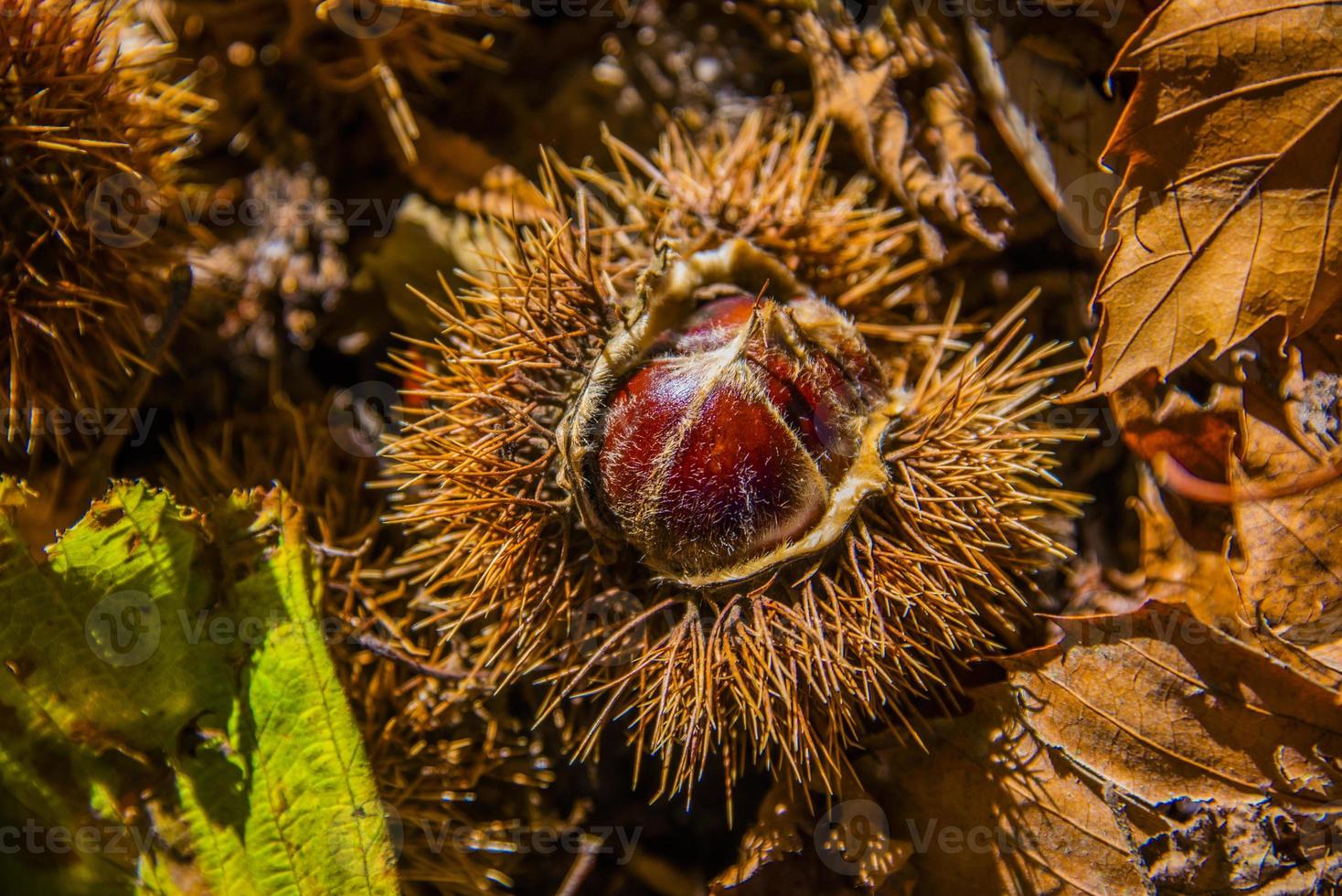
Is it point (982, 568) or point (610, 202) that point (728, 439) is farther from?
point (610, 202)

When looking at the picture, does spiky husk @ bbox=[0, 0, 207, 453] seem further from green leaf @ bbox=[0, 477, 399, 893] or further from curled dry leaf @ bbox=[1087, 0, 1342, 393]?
curled dry leaf @ bbox=[1087, 0, 1342, 393]

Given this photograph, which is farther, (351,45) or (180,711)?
(351,45)

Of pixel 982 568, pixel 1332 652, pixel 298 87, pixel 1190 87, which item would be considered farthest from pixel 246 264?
pixel 1332 652

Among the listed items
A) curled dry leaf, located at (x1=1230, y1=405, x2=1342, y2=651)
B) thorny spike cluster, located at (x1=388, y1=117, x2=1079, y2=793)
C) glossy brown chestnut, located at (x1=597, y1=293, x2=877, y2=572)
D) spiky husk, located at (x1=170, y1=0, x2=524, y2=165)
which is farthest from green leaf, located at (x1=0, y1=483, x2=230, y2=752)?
curled dry leaf, located at (x1=1230, y1=405, x2=1342, y2=651)

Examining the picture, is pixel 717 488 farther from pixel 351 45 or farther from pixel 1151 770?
pixel 351 45

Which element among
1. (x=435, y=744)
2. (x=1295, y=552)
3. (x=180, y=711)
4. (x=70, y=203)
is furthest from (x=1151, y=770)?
(x=70, y=203)

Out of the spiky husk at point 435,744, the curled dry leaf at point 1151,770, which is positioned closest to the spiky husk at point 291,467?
the spiky husk at point 435,744

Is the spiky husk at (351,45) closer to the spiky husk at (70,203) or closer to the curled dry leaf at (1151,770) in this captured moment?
the spiky husk at (70,203)
